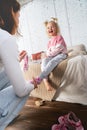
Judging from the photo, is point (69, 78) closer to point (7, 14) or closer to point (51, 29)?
point (51, 29)

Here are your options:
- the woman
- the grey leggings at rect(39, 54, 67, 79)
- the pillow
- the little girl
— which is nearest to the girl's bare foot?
the little girl

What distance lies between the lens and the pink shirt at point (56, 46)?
4.65 feet

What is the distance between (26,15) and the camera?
144 cm

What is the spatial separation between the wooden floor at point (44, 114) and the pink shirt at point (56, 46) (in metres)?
0.40

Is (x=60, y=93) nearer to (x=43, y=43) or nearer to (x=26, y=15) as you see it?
(x=43, y=43)

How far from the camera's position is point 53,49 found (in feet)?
4.90

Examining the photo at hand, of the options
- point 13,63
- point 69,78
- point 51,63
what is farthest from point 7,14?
point 69,78

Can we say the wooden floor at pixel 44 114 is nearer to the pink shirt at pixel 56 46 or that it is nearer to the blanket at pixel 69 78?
the blanket at pixel 69 78

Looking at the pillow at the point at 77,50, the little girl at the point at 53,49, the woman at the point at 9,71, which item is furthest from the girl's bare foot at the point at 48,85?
the woman at the point at 9,71

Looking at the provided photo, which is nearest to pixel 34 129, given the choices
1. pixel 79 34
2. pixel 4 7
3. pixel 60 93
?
pixel 60 93

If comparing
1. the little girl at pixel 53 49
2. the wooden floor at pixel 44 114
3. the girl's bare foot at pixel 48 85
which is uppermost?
the little girl at pixel 53 49

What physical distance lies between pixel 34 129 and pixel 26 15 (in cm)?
77

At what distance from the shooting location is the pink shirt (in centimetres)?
142

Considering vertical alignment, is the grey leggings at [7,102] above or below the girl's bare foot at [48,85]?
above
